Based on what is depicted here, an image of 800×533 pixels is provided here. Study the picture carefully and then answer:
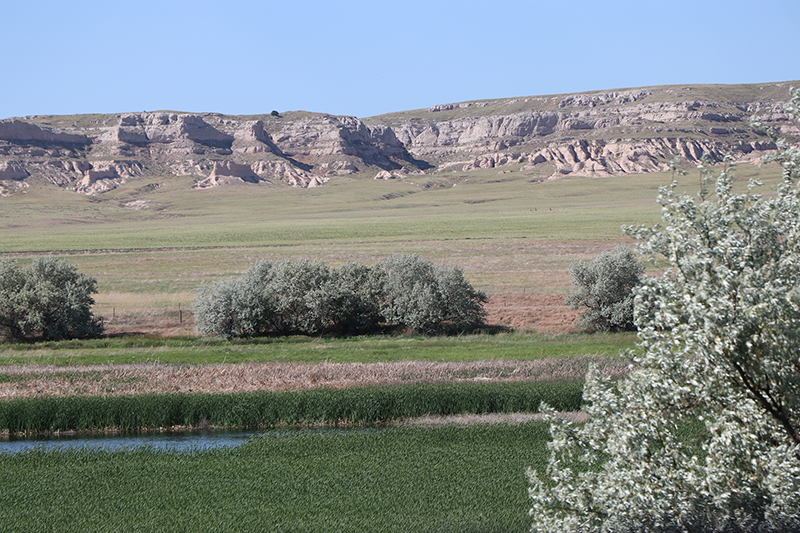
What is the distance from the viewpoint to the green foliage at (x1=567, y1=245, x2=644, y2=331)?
3566 cm

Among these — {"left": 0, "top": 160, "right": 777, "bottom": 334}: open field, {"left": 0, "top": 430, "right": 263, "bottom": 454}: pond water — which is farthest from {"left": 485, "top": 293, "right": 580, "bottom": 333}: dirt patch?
{"left": 0, "top": 430, "right": 263, "bottom": 454}: pond water

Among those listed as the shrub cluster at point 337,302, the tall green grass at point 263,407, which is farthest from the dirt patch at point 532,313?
the tall green grass at point 263,407

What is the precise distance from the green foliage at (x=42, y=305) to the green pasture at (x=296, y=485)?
63.4ft

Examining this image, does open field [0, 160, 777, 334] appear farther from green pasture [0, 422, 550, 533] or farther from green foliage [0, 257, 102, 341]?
green pasture [0, 422, 550, 533]

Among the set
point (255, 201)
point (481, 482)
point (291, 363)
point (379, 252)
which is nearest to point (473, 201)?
point (255, 201)

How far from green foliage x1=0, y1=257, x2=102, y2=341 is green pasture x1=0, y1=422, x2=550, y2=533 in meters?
19.3

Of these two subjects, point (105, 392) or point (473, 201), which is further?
point (473, 201)

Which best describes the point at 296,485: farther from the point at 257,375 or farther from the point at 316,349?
the point at 316,349

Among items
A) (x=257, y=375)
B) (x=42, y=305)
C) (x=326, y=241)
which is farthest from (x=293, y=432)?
(x=326, y=241)

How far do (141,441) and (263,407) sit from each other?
12.1ft

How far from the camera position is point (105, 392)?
23.7 meters

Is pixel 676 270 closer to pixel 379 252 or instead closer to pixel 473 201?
pixel 379 252

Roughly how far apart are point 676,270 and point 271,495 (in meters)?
9.75

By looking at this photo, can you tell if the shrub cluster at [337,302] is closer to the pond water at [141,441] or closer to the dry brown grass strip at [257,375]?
the dry brown grass strip at [257,375]
